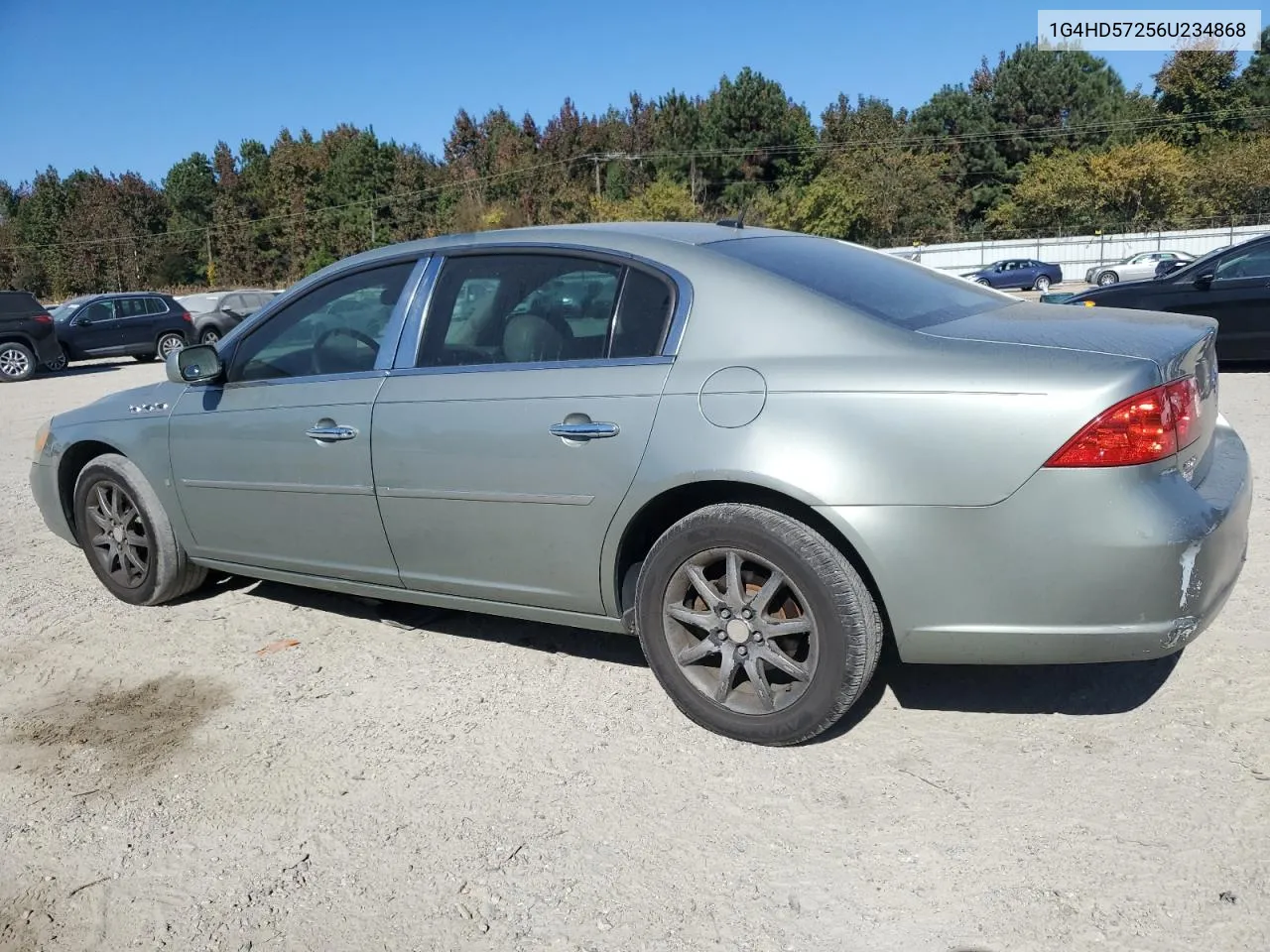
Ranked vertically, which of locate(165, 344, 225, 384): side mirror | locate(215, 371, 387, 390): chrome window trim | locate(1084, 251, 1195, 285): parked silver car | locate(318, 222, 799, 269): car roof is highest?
locate(318, 222, 799, 269): car roof

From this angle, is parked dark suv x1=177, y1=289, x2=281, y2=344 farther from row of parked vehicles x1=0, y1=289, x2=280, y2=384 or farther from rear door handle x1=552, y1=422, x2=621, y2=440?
rear door handle x1=552, y1=422, x2=621, y2=440

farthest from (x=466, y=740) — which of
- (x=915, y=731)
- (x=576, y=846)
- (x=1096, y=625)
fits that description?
(x=1096, y=625)

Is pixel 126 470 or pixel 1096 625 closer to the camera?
pixel 1096 625

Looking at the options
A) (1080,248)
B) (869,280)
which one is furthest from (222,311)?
(1080,248)

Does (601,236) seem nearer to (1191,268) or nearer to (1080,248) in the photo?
(1191,268)

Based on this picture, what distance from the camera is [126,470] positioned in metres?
4.65

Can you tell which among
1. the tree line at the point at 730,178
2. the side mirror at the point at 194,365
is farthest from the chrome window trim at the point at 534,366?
the tree line at the point at 730,178

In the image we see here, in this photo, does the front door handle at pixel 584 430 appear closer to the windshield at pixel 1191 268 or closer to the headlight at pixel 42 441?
the headlight at pixel 42 441

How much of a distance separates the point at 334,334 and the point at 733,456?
194 cm

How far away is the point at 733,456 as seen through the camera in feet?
9.84

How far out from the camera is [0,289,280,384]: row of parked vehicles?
18.9 metres

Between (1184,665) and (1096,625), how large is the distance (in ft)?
3.46

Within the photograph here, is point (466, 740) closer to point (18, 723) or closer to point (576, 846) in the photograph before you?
point (576, 846)

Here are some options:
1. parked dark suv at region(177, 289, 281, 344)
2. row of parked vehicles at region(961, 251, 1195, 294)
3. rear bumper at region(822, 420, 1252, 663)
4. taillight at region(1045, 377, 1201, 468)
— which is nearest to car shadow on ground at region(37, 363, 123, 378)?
parked dark suv at region(177, 289, 281, 344)
